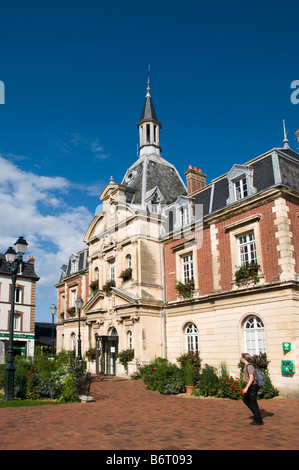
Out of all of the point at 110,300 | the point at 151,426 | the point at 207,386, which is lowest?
the point at 151,426

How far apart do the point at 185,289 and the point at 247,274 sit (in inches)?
182

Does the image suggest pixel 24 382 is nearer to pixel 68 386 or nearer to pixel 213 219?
pixel 68 386

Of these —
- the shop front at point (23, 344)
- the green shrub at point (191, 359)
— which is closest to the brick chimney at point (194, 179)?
the green shrub at point (191, 359)

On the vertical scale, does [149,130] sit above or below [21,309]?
above

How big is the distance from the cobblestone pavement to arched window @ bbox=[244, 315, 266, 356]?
2521 millimetres

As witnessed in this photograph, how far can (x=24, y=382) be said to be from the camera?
1475 centimetres

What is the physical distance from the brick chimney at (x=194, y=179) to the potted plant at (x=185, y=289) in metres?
6.51

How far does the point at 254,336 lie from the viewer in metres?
17.4

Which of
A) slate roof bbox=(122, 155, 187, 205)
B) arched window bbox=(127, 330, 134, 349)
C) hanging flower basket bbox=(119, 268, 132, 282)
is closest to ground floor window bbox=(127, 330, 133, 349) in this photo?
arched window bbox=(127, 330, 134, 349)

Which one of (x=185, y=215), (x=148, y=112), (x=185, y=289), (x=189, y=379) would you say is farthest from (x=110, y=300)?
(x=148, y=112)

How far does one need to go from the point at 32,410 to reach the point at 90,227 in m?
17.7

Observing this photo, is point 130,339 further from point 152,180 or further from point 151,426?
point 151,426

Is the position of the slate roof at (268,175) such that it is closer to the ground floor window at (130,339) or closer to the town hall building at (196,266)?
the town hall building at (196,266)

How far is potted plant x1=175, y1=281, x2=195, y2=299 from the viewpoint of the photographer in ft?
69.9
